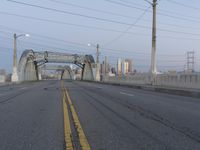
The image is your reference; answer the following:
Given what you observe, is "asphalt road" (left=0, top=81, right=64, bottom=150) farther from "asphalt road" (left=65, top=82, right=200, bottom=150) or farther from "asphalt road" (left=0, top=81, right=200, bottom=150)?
"asphalt road" (left=65, top=82, right=200, bottom=150)

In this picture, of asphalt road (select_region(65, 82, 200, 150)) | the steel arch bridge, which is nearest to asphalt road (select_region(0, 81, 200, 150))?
asphalt road (select_region(65, 82, 200, 150))

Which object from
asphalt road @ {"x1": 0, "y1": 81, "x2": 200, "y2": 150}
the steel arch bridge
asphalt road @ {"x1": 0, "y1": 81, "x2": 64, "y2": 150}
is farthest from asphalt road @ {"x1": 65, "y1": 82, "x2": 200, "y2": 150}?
the steel arch bridge

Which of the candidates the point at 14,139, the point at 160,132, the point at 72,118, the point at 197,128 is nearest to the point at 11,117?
the point at 72,118

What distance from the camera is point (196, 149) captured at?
6.50 m

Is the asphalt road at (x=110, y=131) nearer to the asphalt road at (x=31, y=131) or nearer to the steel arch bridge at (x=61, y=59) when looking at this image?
the asphalt road at (x=31, y=131)

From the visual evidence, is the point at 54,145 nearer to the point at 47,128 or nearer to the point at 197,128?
the point at 47,128

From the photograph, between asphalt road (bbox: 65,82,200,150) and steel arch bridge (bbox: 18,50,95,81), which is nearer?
asphalt road (bbox: 65,82,200,150)

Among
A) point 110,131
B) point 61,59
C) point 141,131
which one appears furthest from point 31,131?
point 61,59

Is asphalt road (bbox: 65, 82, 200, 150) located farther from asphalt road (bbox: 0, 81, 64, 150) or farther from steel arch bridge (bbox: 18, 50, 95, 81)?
steel arch bridge (bbox: 18, 50, 95, 81)

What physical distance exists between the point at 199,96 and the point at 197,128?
1520cm

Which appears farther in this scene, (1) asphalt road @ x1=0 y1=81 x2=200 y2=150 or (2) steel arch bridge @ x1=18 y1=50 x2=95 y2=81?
(2) steel arch bridge @ x1=18 y1=50 x2=95 y2=81

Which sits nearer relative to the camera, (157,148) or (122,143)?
(157,148)

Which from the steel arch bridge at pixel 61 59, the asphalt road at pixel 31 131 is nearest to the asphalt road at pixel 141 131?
the asphalt road at pixel 31 131

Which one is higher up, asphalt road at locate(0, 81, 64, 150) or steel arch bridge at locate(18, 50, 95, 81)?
steel arch bridge at locate(18, 50, 95, 81)
